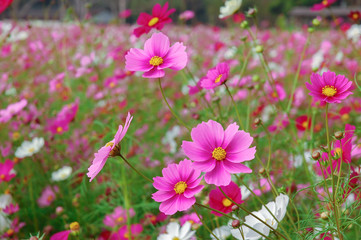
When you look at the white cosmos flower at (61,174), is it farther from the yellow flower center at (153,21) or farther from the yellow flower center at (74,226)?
the yellow flower center at (153,21)

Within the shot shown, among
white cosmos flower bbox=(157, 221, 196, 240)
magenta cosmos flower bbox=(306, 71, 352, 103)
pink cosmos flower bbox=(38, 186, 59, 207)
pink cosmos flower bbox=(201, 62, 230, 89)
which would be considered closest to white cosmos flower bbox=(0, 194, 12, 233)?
pink cosmos flower bbox=(38, 186, 59, 207)

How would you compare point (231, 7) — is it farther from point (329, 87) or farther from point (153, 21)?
point (329, 87)

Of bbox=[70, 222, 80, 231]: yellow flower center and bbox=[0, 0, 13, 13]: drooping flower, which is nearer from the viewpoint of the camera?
bbox=[70, 222, 80, 231]: yellow flower center

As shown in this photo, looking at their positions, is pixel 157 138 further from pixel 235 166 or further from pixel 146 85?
pixel 235 166

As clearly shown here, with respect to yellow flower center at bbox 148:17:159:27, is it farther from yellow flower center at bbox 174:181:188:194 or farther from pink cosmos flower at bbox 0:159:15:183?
pink cosmos flower at bbox 0:159:15:183

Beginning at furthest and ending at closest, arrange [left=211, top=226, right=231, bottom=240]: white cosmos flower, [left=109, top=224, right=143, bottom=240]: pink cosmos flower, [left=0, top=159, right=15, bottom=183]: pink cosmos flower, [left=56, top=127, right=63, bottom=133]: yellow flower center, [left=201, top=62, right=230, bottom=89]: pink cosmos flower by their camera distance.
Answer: [left=56, top=127, right=63, bottom=133]: yellow flower center, [left=0, top=159, right=15, bottom=183]: pink cosmos flower, [left=109, top=224, right=143, bottom=240]: pink cosmos flower, [left=211, top=226, right=231, bottom=240]: white cosmos flower, [left=201, top=62, right=230, bottom=89]: pink cosmos flower

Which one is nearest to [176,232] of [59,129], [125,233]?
[125,233]

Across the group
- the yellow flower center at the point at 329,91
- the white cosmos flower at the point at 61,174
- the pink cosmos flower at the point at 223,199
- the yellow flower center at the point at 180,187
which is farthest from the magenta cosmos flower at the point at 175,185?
the white cosmos flower at the point at 61,174
